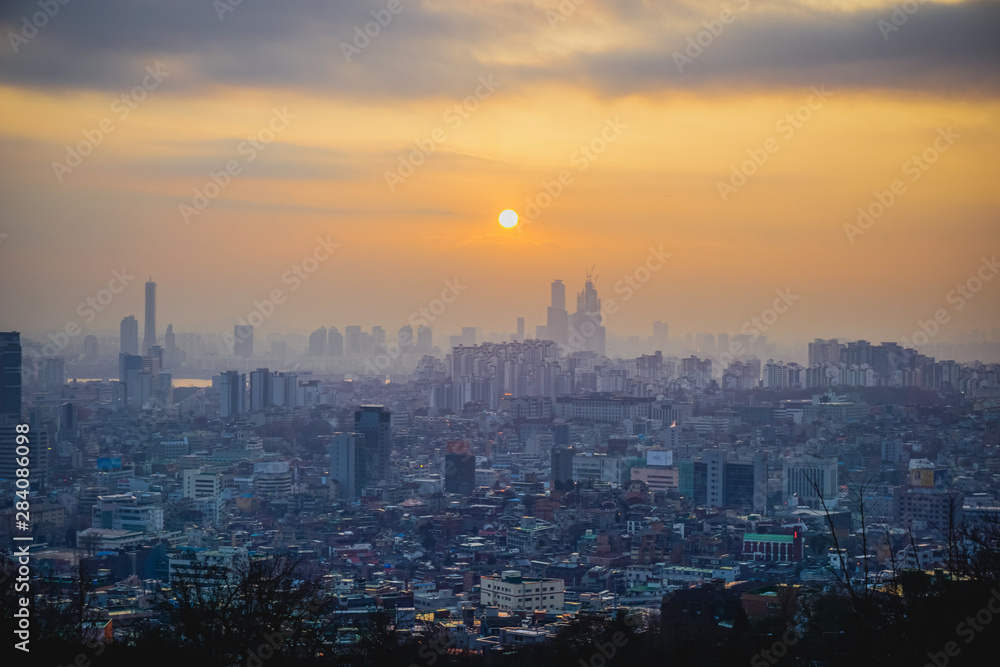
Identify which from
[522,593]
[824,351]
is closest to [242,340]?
[824,351]

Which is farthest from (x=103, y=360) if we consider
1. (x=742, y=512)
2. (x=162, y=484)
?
(x=742, y=512)

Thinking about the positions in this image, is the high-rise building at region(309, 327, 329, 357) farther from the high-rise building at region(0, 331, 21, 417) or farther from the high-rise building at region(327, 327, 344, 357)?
the high-rise building at region(0, 331, 21, 417)

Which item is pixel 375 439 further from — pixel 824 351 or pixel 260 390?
pixel 824 351

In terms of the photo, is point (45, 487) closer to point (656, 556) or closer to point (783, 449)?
point (656, 556)

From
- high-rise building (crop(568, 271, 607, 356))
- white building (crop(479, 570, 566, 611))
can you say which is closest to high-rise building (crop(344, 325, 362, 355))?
high-rise building (crop(568, 271, 607, 356))

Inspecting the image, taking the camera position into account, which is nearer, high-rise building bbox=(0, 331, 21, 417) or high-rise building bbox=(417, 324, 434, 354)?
high-rise building bbox=(0, 331, 21, 417)

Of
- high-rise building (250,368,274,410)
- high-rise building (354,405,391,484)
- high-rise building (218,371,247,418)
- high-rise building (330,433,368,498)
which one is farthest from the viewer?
high-rise building (250,368,274,410)

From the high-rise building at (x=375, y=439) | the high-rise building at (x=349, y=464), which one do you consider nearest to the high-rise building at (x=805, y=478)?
the high-rise building at (x=375, y=439)

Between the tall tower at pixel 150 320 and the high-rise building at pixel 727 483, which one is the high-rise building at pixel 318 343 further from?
the high-rise building at pixel 727 483
